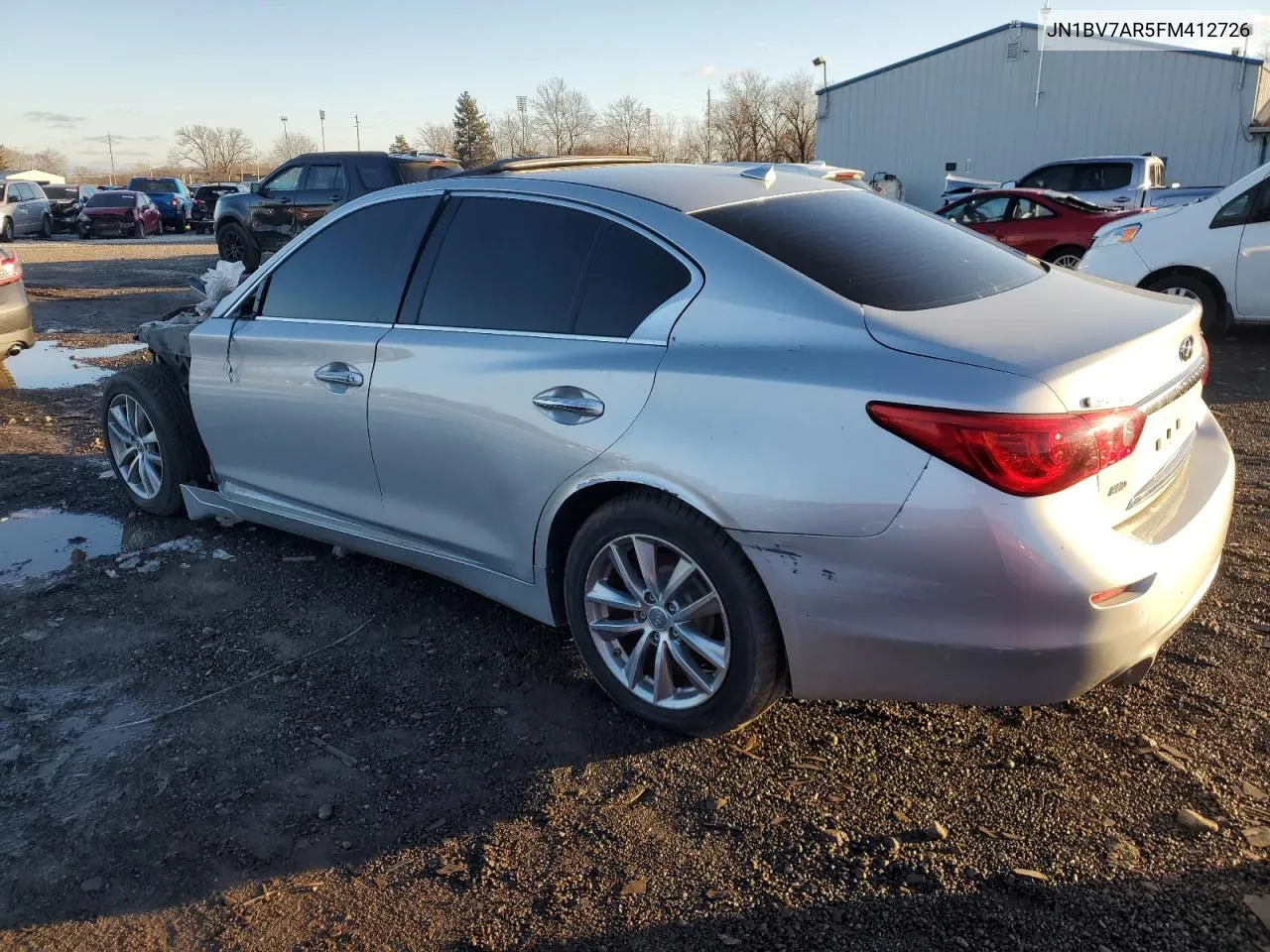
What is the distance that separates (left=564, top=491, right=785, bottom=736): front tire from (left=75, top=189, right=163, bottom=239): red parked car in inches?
1236

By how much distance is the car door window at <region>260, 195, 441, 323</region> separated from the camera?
370 cm

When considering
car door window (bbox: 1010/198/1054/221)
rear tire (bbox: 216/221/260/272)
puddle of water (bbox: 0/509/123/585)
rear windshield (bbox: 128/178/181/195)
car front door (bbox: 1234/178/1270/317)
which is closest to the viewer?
puddle of water (bbox: 0/509/123/585)

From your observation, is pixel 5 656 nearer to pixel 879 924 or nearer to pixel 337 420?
pixel 337 420

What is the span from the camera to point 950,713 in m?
3.08

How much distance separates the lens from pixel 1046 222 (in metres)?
12.6

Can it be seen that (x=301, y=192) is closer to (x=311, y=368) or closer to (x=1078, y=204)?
(x=1078, y=204)

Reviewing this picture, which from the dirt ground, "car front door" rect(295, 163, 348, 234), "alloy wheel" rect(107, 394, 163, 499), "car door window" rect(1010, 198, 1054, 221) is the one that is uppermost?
"car front door" rect(295, 163, 348, 234)

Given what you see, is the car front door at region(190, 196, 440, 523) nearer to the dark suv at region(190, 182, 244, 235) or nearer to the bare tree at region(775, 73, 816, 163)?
the dark suv at region(190, 182, 244, 235)

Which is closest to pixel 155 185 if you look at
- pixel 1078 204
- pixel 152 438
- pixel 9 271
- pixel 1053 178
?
pixel 1053 178

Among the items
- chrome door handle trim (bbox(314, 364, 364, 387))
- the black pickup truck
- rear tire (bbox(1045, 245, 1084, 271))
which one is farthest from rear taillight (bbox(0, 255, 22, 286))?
rear tire (bbox(1045, 245, 1084, 271))

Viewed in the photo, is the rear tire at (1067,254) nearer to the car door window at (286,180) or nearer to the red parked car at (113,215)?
the car door window at (286,180)

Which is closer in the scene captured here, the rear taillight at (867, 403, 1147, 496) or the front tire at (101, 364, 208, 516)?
the rear taillight at (867, 403, 1147, 496)

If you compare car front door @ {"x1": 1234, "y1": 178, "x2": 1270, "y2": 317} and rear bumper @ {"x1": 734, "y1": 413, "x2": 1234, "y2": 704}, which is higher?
car front door @ {"x1": 1234, "y1": 178, "x2": 1270, "y2": 317}

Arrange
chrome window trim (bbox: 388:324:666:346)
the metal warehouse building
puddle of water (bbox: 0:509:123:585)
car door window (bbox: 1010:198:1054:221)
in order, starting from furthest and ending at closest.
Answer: the metal warehouse building < car door window (bbox: 1010:198:1054:221) < puddle of water (bbox: 0:509:123:585) < chrome window trim (bbox: 388:324:666:346)
